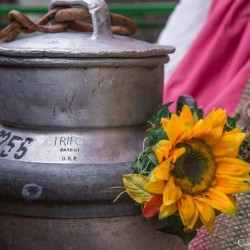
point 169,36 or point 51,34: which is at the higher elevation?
point 51,34

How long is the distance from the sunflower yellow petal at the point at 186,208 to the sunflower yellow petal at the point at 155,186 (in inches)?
1.7

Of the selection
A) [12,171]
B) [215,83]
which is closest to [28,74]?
[12,171]

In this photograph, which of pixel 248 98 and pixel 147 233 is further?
pixel 248 98

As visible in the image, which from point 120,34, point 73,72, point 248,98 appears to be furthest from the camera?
point 248,98

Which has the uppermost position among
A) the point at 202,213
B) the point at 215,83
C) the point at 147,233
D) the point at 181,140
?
the point at 181,140

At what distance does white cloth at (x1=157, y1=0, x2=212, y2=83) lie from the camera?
7.68 feet

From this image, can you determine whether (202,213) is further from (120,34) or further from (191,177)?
(120,34)

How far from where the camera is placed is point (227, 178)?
1.19 meters

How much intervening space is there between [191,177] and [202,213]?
68 mm

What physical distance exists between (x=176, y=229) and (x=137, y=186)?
0.13 metres

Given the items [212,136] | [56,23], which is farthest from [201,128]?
[56,23]

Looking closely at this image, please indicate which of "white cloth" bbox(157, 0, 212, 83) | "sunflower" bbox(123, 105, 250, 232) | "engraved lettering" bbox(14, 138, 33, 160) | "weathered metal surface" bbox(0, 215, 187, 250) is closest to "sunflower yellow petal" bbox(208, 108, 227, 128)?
"sunflower" bbox(123, 105, 250, 232)

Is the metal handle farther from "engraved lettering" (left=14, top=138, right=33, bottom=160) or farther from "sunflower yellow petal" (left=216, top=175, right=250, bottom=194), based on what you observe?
"sunflower yellow petal" (left=216, top=175, right=250, bottom=194)

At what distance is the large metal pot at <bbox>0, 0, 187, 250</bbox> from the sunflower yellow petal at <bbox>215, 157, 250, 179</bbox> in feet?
0.57
